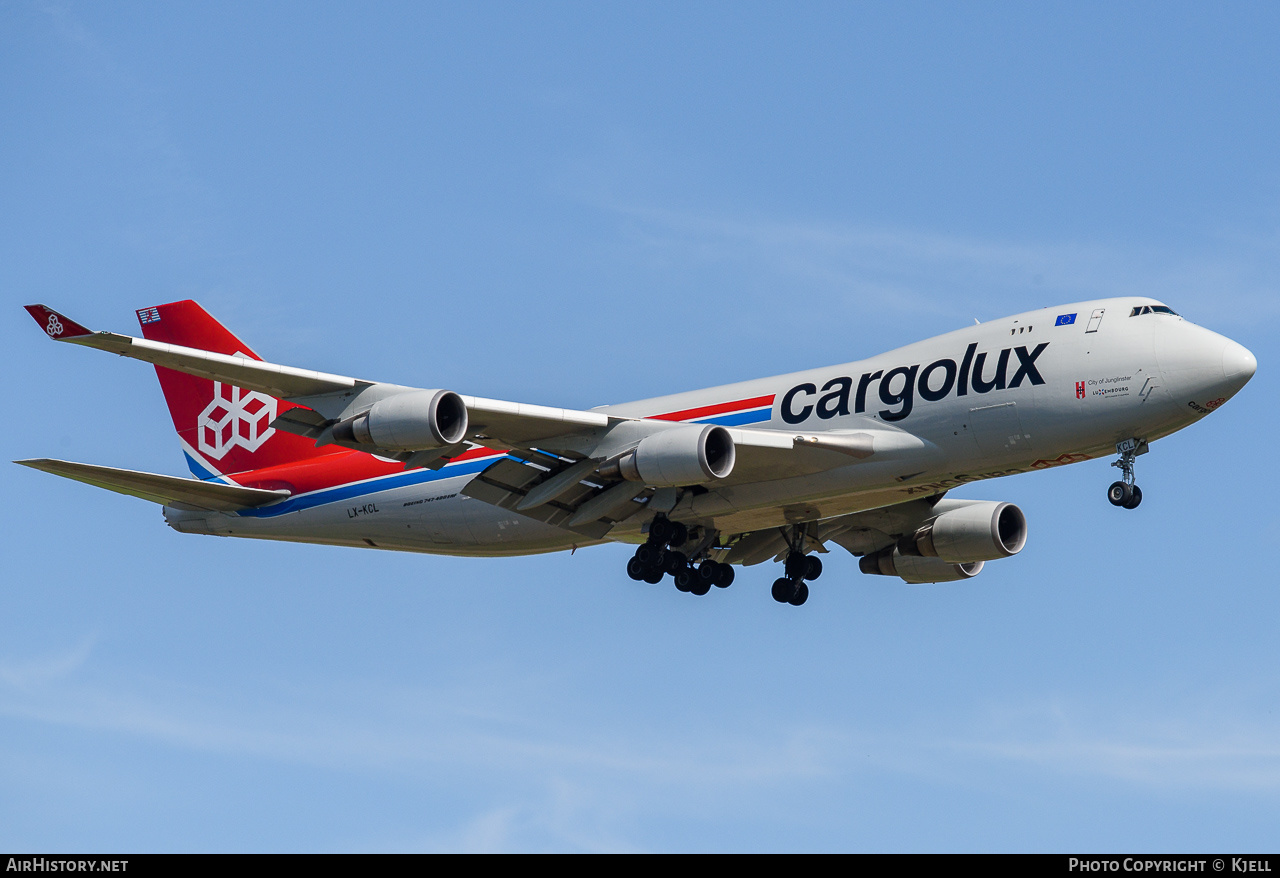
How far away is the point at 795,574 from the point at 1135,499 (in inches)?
389

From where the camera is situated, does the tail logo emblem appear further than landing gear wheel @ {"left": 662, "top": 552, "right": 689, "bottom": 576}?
Yes

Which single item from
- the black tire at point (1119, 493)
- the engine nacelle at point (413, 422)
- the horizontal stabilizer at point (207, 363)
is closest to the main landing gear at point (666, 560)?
the engine nacelle at point (413, 422)

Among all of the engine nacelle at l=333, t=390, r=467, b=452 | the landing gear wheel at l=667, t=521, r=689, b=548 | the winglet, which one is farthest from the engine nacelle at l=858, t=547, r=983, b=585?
the winglet

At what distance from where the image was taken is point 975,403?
30375 mm

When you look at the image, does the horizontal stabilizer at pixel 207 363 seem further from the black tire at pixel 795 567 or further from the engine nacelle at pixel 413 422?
the black tire at pixel 795 567

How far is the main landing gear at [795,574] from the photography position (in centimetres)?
3672

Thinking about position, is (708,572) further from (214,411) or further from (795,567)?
(214,411)

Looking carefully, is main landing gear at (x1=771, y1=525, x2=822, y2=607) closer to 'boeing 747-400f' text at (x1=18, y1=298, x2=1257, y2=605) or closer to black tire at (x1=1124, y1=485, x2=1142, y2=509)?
'boeing 747-400f' text at (x1=18, y1=298, x2=1257, y2=605)

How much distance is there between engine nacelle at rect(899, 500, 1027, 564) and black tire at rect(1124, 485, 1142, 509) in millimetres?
7530

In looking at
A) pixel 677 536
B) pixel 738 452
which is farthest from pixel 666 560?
pixel 738 452

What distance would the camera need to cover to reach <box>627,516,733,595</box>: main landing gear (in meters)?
33.6

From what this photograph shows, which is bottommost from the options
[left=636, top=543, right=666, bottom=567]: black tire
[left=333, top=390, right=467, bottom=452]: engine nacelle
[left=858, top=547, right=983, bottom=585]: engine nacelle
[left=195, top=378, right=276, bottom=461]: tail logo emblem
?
[left=636, top=543, right=666, bottom=567]: black tire
